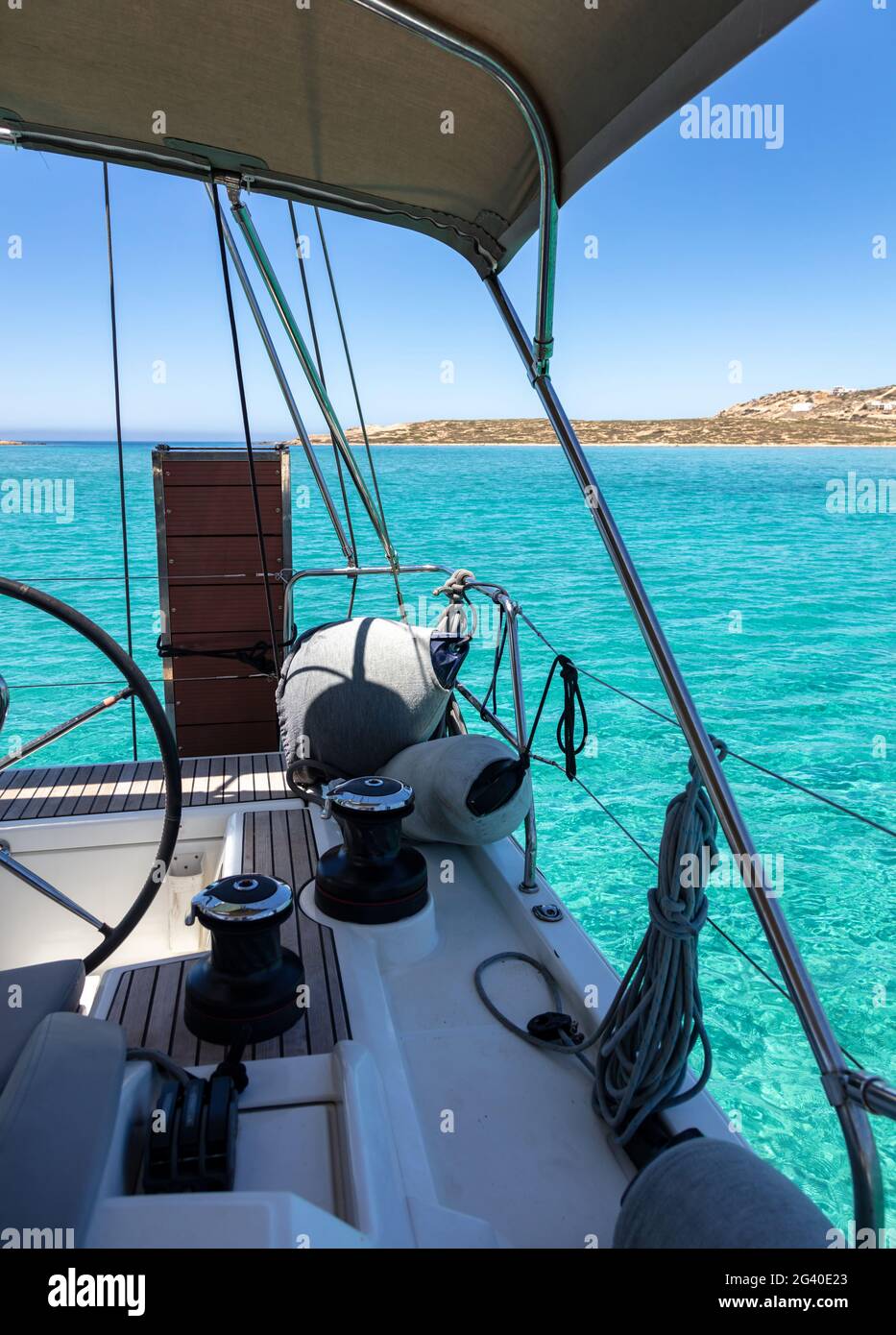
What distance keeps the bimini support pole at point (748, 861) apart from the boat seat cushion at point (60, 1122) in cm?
68

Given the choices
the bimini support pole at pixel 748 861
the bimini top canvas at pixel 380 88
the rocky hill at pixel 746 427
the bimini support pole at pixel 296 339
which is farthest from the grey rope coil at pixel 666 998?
the rocky hill at pixel 746 427

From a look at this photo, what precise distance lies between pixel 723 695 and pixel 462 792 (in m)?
8.05

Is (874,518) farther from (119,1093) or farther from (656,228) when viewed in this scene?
(119,1093)

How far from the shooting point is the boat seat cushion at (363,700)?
2.30 meters

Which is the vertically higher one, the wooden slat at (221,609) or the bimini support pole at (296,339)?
the bimini support pole at (296,339)

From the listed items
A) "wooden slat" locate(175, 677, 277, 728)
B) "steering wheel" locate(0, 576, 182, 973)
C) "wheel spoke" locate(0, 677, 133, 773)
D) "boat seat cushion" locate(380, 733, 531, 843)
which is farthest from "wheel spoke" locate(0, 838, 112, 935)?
"wooden slat" locate(175, 677, 277, 728)

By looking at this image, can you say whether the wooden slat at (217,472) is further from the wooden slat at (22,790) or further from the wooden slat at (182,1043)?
the wooden slat at (182,1043)

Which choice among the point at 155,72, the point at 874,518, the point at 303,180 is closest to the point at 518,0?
the point at 155,72

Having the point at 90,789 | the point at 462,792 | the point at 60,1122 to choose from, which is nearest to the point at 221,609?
the point at 90,789

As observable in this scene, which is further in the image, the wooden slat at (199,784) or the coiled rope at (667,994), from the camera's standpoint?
the wooden slat at (199,784)

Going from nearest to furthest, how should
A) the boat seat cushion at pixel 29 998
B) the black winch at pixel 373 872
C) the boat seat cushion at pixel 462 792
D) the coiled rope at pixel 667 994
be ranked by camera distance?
1. the boat seat cushion at pixel 29 998
2. the coiled rope at pixel 667 994
3. the black winch at pixel 373 872
4. the boat seat cushion at pixel 462 792

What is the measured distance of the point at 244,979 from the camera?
1340 millimetres

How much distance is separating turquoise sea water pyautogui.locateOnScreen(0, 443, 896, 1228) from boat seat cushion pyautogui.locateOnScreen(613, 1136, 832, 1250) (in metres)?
2.11

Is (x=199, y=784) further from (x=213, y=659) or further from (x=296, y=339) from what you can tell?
(x=296, y=339)
